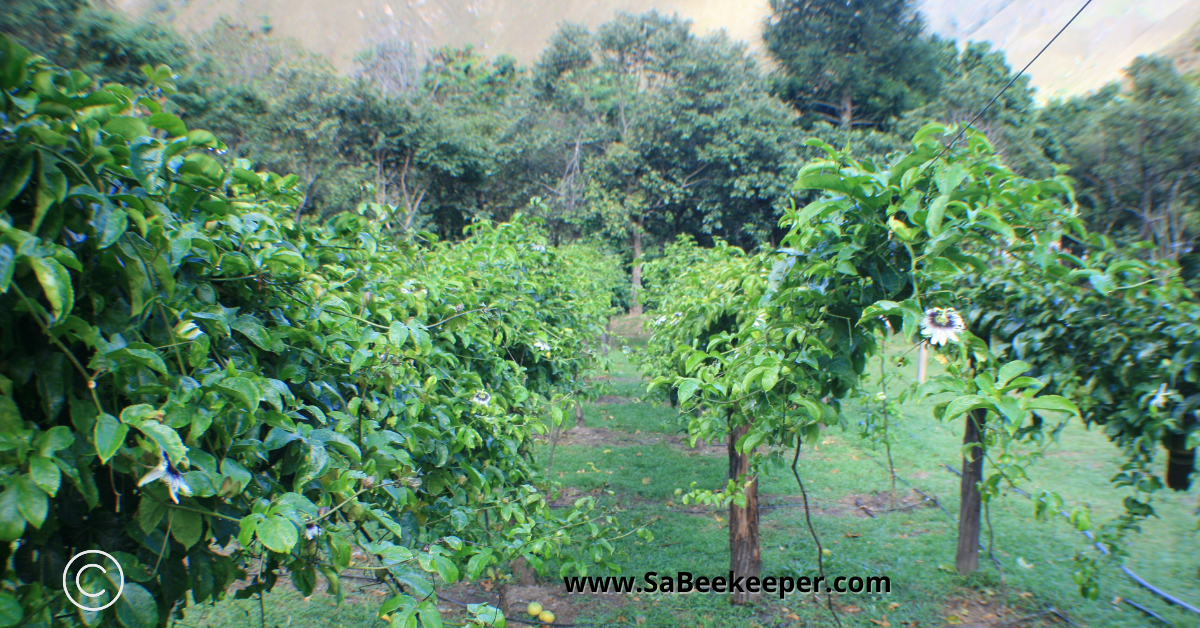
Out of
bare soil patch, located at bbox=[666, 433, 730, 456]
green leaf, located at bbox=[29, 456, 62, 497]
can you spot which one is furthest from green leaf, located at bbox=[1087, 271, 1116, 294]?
bare soil patch, located at bbox=[666, 433, 730, 456]

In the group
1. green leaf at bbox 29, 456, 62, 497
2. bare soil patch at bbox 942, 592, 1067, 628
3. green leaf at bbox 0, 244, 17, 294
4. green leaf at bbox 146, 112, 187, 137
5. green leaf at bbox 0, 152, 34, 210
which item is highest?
green leaf at bbox 146, 112, 187, 137

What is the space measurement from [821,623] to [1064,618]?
130 centimetres

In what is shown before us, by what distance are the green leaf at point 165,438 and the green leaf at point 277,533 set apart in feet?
0.48

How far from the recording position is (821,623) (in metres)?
3.19

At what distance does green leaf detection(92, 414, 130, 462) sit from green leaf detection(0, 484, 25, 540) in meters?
0.08

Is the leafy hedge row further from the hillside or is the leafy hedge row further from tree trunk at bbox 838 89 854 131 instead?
tree trunk at bbox 838 89 854 131

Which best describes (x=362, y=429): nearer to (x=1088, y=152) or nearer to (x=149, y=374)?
(x=149, y=374)

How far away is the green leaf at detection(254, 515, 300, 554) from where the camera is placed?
0.77 m

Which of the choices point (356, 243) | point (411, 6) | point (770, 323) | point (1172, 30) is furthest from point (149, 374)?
point (411, 6)

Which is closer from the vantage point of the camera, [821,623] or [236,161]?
[236,161]

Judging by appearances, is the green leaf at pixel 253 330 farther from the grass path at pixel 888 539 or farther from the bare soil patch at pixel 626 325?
the bare soil patch at pixel 626 325

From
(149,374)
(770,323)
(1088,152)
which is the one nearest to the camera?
(149,374)

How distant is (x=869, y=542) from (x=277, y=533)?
4332 mm

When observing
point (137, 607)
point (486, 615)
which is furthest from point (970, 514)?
point (137, 607)
